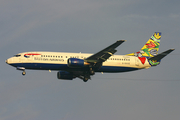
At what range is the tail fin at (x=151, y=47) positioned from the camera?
6894cm

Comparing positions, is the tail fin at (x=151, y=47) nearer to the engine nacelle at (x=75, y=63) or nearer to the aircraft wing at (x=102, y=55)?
the aircraft wing at (x=102, y=55)

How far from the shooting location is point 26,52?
62.6m

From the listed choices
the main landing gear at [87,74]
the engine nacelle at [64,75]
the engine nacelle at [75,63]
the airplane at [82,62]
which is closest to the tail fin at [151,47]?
the airplane at [82,62]

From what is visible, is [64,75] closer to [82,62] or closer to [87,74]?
[87,74]

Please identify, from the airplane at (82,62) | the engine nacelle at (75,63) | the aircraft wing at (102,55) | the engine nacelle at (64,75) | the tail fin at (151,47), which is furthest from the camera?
the tail fin at (151,47)

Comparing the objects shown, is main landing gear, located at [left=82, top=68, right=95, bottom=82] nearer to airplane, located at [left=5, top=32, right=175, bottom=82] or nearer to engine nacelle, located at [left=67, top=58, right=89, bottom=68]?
airplane, located at [left=5, top=32, right=175, bottom=82]

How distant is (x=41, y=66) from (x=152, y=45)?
24.3 meters

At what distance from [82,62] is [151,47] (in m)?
17.7

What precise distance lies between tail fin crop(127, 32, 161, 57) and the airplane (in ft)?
4.21

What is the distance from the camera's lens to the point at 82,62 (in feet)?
199

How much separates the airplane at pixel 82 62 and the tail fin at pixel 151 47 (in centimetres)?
128

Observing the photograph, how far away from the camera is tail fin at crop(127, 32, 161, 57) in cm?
6894

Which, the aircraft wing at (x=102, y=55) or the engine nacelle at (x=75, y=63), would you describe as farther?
the engine nacelle at (x=75, y=63)

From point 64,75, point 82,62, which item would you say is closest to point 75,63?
point 82,62
